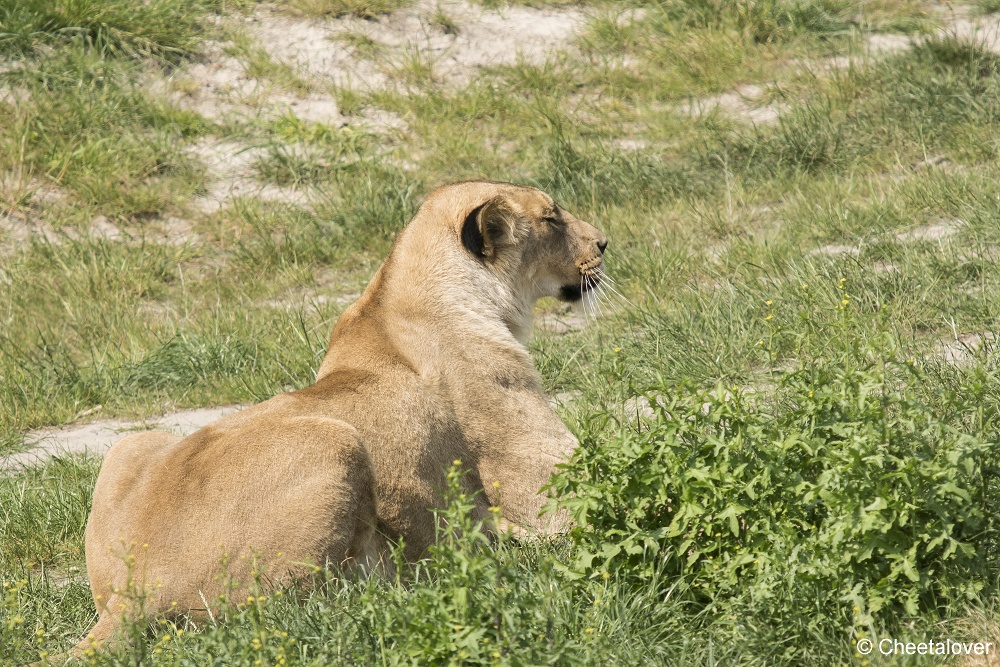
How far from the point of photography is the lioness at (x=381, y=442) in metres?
3.64

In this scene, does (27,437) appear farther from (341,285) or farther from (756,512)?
(756,512)

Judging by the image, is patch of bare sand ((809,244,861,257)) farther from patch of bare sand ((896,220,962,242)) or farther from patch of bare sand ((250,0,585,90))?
patch of bare sand ((250,0,585,90))

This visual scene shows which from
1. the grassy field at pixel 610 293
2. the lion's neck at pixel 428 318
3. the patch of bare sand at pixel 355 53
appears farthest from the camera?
the patch of bare sand at pixel 355 53

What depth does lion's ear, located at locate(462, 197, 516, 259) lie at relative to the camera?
4711 mm

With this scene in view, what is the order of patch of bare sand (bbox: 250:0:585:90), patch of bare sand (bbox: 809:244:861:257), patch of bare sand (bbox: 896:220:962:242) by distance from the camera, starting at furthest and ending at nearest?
patch of bare sand (bbox: 250:0:585:90) → patch of bare sand (bbox: 896:220:962:242) → patch of bare sand (bbox: 809:244:861:257)

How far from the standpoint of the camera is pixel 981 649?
10.1 ft

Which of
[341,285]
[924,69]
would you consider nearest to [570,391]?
[341,285]

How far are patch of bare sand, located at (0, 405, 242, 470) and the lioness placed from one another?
1721 mm

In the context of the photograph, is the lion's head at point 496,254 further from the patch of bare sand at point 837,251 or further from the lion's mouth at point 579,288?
the patch of bare sand at point 837,251

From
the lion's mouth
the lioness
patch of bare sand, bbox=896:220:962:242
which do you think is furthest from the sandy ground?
the lioness

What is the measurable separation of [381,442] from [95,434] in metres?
2.70

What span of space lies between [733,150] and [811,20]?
2.39 m

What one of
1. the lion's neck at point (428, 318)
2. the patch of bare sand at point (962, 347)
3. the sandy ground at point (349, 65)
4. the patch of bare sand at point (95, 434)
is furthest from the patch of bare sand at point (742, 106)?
the lion's neck at point (428, 318)

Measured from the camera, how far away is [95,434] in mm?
6082
